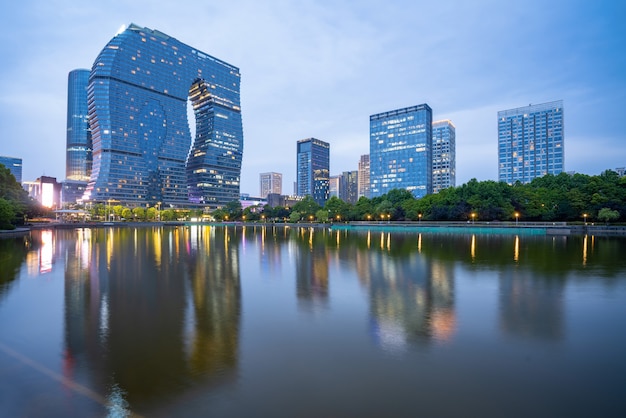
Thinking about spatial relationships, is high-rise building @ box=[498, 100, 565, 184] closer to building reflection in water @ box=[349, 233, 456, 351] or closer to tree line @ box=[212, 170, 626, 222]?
tree line @ box=[212, 170, 626, 222]

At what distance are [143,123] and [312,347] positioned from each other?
7324 inches

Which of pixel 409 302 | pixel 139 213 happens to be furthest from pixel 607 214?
pixel 139 213

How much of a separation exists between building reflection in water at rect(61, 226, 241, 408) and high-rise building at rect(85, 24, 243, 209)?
162381mm

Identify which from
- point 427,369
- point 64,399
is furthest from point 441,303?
point 64,399

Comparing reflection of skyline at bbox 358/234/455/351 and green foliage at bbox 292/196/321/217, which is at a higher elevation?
green foliage at bbox 292/196/321/217

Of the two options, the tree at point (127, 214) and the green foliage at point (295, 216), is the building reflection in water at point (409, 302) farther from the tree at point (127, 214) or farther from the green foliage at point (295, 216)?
the tree at point (127, 214)

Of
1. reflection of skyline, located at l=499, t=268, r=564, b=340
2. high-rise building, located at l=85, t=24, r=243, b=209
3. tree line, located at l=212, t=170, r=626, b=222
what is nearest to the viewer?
reflection of skyline, located at l=499, t=268, r=564, b=340

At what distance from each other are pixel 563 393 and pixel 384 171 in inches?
7218

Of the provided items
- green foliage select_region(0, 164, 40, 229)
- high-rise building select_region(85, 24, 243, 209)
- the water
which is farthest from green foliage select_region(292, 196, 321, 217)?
the water

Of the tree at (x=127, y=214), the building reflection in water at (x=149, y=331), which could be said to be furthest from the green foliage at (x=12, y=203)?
the tree at (x=127, y=214)

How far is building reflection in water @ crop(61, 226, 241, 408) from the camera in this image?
6.91 m

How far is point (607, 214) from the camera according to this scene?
212 ft

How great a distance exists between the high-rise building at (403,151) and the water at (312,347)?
16259 centimetres

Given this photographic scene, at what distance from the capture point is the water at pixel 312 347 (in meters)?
6.05
